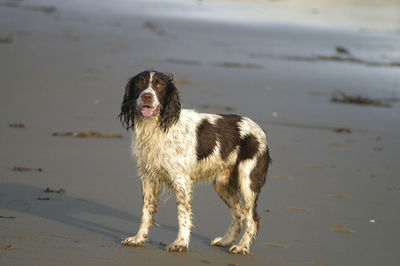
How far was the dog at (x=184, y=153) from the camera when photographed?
6.52 m

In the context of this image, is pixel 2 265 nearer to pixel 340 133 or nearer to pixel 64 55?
pixel 340 133

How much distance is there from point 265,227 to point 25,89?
7.17m

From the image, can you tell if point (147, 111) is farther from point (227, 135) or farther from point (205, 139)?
point (227, 135)

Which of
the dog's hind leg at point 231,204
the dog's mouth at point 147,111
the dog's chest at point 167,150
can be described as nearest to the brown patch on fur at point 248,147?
the dog's hind leg at point 231,204

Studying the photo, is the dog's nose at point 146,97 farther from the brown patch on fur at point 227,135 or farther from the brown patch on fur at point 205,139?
the brown patch on fur at point 227,135

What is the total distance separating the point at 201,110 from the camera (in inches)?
506

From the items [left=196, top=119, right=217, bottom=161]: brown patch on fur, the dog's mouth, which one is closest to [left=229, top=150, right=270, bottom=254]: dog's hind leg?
[left=196, top=119, right=217, bottom=161]: brown patch on fur

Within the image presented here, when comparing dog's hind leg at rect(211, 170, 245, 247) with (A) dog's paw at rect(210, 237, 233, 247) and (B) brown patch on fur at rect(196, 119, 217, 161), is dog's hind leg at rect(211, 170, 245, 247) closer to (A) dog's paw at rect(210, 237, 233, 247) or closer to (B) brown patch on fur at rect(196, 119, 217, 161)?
(A) dog's paw at rect(210, 237, 233, 247)

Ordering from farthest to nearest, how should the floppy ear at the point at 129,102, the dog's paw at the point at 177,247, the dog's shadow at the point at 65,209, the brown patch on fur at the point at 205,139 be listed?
the dog's shadow at the point at 65,209, the brown patch on fur at the point at 205,139, the floppy ear at the point at 129,102, the dog's paw at the point at 177,247

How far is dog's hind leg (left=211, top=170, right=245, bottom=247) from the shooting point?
692 centimetres

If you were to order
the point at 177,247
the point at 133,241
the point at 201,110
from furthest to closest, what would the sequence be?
the point at 201,110, the point at 133,241, the point at 177,247

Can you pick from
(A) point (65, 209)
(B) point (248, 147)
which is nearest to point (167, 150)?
(B) point (248, 147)

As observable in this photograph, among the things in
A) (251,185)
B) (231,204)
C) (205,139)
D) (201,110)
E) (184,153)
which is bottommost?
(201,110)

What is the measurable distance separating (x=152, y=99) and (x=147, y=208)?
1.02m
